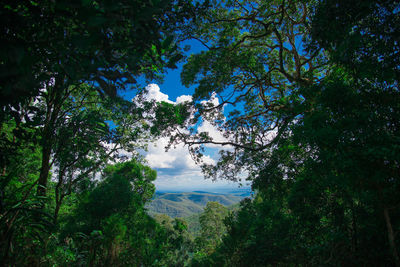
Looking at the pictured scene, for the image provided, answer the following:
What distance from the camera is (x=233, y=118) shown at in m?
7.46

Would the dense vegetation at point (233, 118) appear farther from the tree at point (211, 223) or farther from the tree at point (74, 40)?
the tree at point (211, 223)

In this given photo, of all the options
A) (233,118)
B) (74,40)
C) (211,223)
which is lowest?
(211,223)

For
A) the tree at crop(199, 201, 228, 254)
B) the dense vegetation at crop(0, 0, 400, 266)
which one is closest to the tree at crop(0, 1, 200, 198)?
the dense vegetation at crop(0, 0, 400, 266)

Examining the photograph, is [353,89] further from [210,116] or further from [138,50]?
[210,116]

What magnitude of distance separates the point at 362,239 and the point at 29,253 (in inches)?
223

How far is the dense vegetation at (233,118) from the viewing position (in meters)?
1.25

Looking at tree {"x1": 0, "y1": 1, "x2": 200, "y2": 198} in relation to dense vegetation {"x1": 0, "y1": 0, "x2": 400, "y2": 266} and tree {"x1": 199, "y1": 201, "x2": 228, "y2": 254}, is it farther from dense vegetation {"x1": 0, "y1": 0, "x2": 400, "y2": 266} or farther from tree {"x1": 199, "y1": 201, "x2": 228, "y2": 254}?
tree {"x1": 199, "y1": 201, "x2": 228, "y2": 254}

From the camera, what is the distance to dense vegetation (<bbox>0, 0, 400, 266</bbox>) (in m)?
1.25

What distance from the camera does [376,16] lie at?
2848 millimetres

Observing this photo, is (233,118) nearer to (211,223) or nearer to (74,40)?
(74,40)

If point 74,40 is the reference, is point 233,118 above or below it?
above

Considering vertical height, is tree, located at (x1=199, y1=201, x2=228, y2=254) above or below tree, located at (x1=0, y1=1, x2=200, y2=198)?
below

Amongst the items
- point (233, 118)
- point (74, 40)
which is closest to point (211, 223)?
point (233, 118)

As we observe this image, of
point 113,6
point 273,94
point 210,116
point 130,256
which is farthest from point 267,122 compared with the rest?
point 113,6
